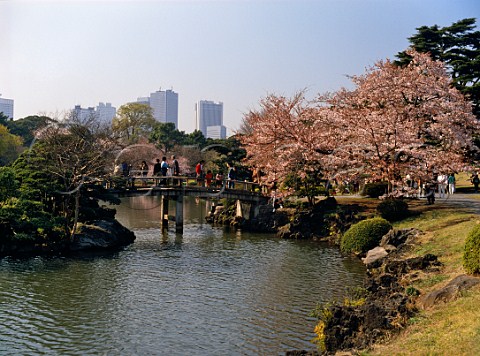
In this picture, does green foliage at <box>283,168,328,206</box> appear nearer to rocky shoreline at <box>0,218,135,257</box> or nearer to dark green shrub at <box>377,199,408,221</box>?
dark green shrub at <box>377,199,408,221</box>

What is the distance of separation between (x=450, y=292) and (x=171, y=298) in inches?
420

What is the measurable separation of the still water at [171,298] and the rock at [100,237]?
1110mm

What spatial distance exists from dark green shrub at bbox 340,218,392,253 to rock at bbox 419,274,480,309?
42.9ft

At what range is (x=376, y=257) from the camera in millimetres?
25750

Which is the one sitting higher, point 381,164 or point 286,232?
point 381,164

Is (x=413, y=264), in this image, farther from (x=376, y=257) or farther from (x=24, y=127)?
(x=24, y=127)

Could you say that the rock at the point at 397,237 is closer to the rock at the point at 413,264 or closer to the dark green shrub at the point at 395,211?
the dark green shrub at the point at 395,211

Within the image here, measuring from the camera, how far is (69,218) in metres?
33.2

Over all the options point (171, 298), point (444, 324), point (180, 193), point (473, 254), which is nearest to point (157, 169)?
point (180, 193)

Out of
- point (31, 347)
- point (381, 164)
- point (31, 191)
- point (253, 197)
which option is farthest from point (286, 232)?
point (31, 347)

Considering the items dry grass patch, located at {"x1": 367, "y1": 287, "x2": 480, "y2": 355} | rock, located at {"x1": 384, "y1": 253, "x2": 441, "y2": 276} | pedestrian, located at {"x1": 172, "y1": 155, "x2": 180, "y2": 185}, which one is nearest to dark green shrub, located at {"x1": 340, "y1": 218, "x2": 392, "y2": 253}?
rock, located at {"x1": 384, "y1": 253, "x2": 441, "y2": 276}

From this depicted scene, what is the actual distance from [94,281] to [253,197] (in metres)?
20.8

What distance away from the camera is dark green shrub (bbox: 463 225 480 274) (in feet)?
53.8

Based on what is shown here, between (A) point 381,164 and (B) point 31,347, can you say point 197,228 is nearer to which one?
(A) point 381,164
